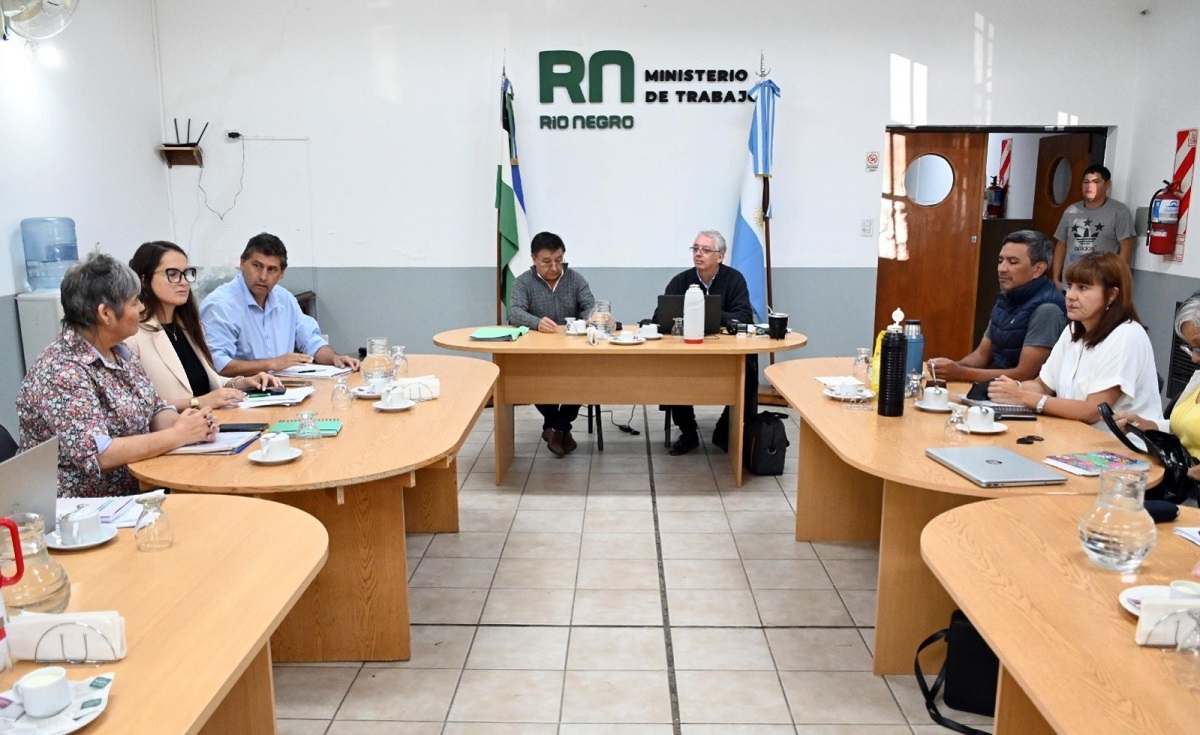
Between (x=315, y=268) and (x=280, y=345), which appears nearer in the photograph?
(x=280, y=345)

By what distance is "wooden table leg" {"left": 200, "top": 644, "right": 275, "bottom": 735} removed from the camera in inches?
67.7

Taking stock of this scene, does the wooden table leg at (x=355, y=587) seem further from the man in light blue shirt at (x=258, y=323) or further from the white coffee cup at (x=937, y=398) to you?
the white coffee cup at (x=937, y=398)

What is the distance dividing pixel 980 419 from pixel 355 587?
1.99m

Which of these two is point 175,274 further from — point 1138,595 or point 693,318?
point 1138,595

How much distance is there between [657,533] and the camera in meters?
3.76

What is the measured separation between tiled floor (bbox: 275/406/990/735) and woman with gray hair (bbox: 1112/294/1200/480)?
1.01m

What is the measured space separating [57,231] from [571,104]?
10.9 feet

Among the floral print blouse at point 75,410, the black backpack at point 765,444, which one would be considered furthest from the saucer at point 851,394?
the floral print blouse at point 75,410

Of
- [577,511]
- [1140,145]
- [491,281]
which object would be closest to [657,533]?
[577,511]

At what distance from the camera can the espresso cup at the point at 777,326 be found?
14.1 feet

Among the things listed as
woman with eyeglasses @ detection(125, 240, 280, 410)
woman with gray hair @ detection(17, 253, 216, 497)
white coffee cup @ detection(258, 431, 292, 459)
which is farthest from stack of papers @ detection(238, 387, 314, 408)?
white coffee cup @ detection(258, 431, 292, 459)

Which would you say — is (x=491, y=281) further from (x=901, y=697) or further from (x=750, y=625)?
(x=901, y=697)

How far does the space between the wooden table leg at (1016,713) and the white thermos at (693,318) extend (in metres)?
2.74

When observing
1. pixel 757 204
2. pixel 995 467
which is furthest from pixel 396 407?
pixel 757 204
